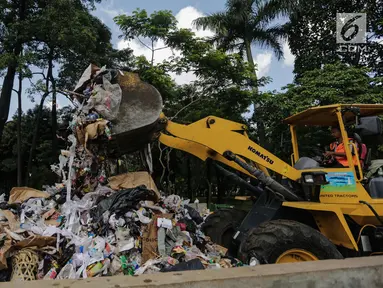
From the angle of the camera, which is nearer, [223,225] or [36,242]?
[36,242]

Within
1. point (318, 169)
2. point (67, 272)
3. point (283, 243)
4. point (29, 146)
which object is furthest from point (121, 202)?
point (29, 146)

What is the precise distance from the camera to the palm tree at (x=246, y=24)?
1725 centimetres

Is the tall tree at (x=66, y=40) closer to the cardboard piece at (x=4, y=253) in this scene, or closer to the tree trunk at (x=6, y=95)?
the tree trunk at (x=6, y=95)

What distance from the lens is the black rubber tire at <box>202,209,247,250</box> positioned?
5.57 meters

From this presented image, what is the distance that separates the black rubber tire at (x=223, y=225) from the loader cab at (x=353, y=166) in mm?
1666

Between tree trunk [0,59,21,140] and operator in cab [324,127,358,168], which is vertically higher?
tree trunk [0,59,21,140]

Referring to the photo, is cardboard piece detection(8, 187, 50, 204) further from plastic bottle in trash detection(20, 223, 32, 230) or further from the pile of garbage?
plastic bottle in trash detection(20, 223, 32, 230)

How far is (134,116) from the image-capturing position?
419cm

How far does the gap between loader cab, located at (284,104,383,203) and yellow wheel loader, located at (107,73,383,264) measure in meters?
0.01

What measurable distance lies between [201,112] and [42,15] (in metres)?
6.95

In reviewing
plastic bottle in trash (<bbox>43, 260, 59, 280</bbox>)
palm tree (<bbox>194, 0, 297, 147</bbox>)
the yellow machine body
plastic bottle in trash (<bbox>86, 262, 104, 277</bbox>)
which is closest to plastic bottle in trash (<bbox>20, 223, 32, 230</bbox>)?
plastic bottle in trash (<bbox>43, 260, 59, 280</bbox>)

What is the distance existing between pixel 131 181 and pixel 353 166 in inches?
117

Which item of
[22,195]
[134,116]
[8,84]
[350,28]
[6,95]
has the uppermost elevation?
[350,28]

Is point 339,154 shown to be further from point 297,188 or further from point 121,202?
point 121,202
